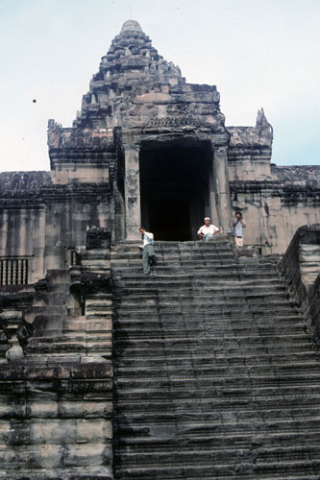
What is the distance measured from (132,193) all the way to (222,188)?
2507mm

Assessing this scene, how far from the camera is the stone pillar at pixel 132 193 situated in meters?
16.4

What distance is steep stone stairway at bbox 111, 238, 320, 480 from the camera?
8.59m

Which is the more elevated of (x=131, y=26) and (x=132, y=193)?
(x=131, y=26)

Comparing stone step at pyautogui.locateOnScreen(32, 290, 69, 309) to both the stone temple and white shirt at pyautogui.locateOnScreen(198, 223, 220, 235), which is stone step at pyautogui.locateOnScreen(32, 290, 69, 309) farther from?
white shirt at pyautogui.locateOnScreen(198, 223, 220, 235)

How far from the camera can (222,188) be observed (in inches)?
681

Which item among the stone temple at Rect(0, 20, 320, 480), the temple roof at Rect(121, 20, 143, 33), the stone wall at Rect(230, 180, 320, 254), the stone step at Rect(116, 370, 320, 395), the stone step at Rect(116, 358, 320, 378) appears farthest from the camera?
the temple roof at Rect(121, 20, 143, 33)

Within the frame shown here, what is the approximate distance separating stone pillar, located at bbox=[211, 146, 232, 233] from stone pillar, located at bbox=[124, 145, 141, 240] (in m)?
2.19

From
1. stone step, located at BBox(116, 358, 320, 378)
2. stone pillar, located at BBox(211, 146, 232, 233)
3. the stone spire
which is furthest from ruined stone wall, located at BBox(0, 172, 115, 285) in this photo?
stone step, located at BBox(116, 358, 320, 378)

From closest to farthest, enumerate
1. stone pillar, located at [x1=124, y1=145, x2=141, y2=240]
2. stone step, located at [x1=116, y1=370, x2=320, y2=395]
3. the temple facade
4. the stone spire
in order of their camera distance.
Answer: stone step, located at [x1=116, y1=370, x2=320, y2=395] < stone pillar, located at [x1=124, y1=145, x2=141, y2=240] < the temple facade < the stone spire

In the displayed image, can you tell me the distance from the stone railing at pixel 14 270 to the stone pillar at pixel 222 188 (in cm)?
671

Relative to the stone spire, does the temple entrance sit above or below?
below

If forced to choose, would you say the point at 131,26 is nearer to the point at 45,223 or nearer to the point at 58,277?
the point at 45,223

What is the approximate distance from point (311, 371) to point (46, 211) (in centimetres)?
1218

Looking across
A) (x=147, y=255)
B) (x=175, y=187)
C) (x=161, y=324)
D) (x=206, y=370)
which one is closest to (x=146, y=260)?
(x=147, y=255)
